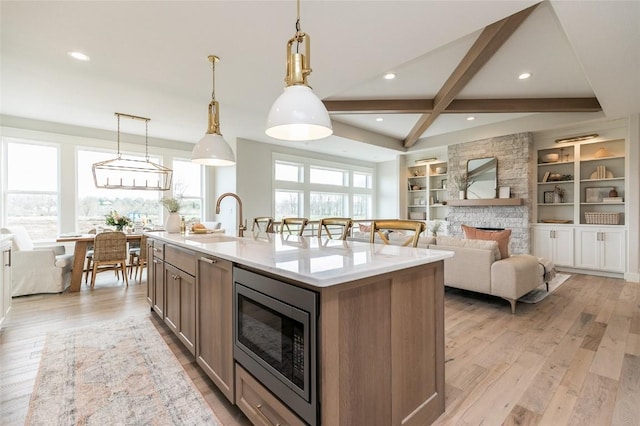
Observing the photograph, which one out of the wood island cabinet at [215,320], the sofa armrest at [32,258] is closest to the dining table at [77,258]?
the sofa armrest at [32,258]

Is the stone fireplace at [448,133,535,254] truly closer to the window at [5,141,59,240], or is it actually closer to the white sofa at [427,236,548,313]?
the white sofa at [427,236,548,313]

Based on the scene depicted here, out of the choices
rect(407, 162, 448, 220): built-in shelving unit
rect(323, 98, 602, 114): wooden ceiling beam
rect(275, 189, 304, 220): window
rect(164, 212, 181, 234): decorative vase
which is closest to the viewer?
rect(164, 212, 181, 234): decorative vase

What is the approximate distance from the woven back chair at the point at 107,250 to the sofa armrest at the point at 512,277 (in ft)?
16.5

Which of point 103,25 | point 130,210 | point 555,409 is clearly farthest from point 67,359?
point 130,210

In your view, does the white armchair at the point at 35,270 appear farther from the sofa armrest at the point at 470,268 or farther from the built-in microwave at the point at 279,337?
the sofa armrest at the point at 470,268

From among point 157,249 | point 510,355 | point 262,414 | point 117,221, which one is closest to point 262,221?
point 157,249

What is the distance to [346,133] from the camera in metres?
6.07

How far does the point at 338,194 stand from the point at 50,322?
6.51m

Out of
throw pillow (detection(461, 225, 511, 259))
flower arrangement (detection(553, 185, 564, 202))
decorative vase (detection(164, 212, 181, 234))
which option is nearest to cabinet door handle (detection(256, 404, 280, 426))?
decorative vase (detection(164, 212, 181, 234))

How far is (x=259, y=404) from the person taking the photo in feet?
4.65

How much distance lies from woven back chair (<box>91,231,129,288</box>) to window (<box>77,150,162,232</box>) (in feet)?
4.18

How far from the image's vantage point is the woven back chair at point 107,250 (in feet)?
13.6

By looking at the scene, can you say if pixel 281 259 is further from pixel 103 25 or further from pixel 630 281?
pixel 630 281

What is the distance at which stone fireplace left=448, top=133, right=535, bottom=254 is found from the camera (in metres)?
5.61
